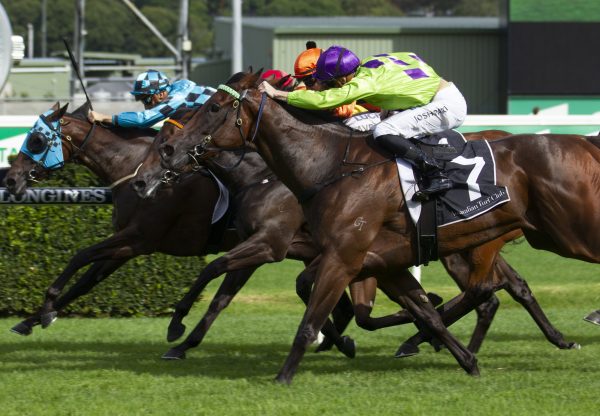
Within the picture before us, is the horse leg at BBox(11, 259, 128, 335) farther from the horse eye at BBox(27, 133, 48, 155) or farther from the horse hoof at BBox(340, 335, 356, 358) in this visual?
the horse hoof at BBox(340, 335, 356, 358)

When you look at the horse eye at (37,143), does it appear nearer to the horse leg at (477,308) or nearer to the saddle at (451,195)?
the saddle at (451,195)

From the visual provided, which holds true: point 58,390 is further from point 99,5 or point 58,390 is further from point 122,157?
point 99,5

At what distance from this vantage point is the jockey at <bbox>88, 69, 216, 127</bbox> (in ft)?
25.3

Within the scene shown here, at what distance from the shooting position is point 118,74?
3419cm

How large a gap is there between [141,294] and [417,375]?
3366 millimetres

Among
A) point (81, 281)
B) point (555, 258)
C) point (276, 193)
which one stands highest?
point (276, 193)

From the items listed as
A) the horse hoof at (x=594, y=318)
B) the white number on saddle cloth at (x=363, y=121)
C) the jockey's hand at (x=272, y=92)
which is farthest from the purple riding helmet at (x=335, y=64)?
the horse hoof at (x=594, y=318)

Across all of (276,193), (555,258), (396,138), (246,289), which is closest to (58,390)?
(276,193)

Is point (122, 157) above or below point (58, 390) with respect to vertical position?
above

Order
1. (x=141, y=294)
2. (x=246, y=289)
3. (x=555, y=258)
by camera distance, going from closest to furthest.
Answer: (x=141, y=294) < (x=246, y=289) < (x=555, y=258)

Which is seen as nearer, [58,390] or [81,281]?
[58,390]

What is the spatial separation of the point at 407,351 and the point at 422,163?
1530mm

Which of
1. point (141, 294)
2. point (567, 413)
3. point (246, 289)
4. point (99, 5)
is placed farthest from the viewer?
point (99, 5)

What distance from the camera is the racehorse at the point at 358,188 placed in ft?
21.1
